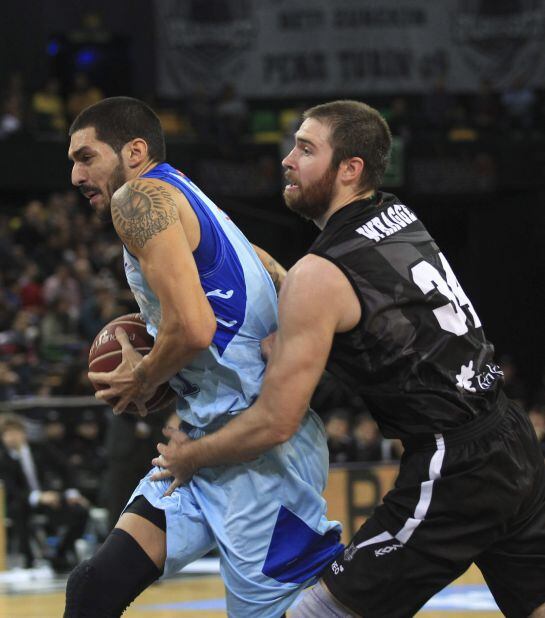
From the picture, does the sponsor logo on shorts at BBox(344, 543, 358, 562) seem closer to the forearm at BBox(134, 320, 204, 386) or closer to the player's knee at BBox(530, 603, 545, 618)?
the player's knee at BBox(530, 603, 545, 618)

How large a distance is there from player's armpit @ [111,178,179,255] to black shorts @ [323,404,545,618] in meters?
0.97

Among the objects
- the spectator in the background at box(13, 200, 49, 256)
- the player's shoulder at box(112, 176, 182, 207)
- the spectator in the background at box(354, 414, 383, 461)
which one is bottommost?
the spectator in the background at box(13, 200, 49, 256)

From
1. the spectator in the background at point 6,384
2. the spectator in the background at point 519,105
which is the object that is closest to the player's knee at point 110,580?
the spectator in the background at point 6,384

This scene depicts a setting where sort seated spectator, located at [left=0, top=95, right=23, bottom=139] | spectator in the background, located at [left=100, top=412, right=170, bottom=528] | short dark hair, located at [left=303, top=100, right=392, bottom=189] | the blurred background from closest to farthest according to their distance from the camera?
short dark hair, located at [left=303, top=100, right=392, bottom=189] < spectator in the background, located at [left=100, top=412, right=170, bottom=528] < seated spectator, located at [left=0, top=95, right=23, bottom=139] < the blurred background

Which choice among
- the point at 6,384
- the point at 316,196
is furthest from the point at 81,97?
the point at 316,196

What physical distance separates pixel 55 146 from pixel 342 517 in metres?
11.3

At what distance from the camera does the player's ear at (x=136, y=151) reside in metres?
3.94

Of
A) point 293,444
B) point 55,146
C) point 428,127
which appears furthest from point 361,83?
point 293,444

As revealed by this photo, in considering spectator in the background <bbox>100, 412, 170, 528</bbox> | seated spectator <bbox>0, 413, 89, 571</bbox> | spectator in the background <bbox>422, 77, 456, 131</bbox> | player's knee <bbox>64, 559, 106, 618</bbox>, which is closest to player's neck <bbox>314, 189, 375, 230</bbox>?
player's knee <bbox>64, 559, 106, 618</bbox>

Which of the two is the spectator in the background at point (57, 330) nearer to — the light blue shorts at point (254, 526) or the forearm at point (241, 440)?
the light blue shorts at point (254, 526)

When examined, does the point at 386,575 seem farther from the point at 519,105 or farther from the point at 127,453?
the point at 519,105

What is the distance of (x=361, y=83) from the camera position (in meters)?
21.7

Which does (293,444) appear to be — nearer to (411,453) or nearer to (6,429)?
(411,453)

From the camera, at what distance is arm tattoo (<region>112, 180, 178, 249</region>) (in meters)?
3.63
